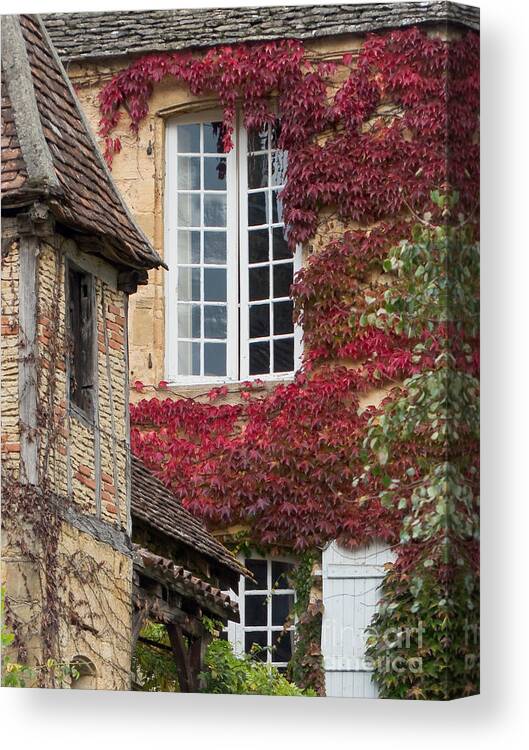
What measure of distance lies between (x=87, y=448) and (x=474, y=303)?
1953 millimetres

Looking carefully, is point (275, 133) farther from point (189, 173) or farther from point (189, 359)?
point (189, 359)

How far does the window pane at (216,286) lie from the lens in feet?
28.5

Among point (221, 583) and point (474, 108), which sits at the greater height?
point (474, 108)

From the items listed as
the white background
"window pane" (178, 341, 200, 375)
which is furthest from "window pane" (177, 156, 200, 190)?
the white background

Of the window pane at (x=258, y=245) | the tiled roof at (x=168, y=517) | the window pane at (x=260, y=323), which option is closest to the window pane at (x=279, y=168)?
the window pane at (x=258, y=245)

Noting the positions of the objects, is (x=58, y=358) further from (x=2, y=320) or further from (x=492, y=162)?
(x=492, y=162)

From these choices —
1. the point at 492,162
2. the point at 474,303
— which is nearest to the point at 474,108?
the point at 492,162

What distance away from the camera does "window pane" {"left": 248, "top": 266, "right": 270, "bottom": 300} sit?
28.2ft

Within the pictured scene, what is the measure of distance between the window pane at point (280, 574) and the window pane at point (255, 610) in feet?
0.27

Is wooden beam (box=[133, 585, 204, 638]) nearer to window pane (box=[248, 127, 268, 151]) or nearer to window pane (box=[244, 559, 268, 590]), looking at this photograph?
window pane (box=[244, 559, 268, 590])

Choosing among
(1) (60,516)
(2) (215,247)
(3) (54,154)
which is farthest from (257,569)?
(3) (54,154)

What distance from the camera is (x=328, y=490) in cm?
830

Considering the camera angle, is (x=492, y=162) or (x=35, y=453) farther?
(x=35, y=453)

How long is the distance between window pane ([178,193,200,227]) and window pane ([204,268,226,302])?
267 millimetres
